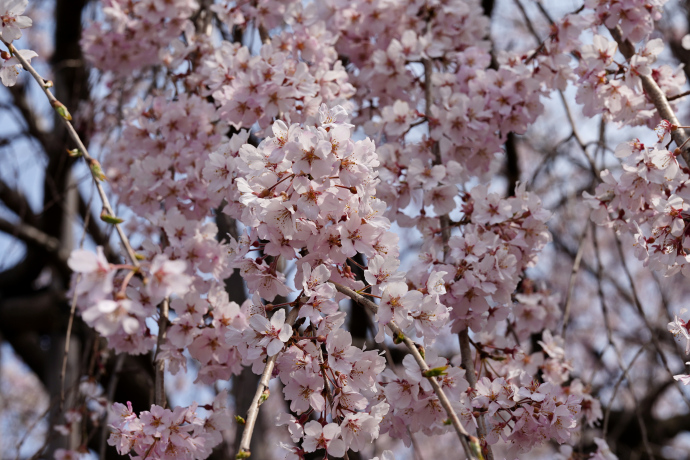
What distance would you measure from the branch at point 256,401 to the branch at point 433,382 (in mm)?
127

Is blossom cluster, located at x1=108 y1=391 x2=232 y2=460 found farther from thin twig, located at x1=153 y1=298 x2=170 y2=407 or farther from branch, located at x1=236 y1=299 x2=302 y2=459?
branch, located at x1=236 y1=299 x2=302 y2=459

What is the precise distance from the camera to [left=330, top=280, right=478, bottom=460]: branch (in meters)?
1.07

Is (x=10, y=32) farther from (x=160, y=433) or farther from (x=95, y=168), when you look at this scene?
(x=160, y=433)

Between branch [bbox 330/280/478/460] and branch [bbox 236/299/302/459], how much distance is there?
0.42 ft

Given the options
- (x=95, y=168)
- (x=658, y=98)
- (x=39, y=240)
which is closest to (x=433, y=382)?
(x=95, y=168)

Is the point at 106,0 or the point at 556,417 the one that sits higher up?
the point at 106,0

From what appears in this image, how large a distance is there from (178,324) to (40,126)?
3.68 meters

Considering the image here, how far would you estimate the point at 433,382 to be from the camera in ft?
3.85

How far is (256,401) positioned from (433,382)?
36cm

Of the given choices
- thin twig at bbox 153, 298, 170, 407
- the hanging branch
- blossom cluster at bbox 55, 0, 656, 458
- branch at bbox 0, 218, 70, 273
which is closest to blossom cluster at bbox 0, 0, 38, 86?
the hanging branch

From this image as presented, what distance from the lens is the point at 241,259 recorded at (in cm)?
139

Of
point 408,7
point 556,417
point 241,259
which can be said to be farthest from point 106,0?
point 556,417

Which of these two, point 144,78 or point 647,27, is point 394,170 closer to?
point 647,27

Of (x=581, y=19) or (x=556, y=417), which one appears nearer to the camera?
(x=556, y=417)
